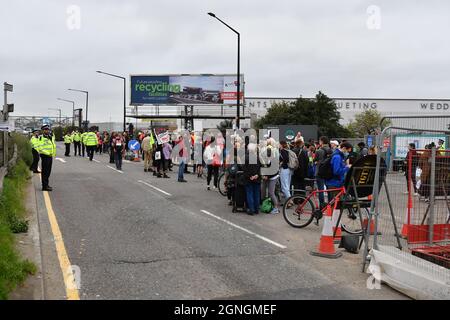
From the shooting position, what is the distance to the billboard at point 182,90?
51500 mm

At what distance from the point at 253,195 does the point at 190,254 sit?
13.9ft

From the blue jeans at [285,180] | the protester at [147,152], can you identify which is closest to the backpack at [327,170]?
the blue jeans at [285,180]

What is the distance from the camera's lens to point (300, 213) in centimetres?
1021

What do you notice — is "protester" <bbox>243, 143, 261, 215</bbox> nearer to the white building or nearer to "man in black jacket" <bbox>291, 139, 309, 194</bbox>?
"man in black jacket" <bbox>291, 139, 309, 194</bbox>

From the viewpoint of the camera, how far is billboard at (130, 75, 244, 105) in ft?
169

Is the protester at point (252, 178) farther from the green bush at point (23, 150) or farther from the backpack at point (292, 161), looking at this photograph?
the green bush at point (23, 150)

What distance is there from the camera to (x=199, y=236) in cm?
888

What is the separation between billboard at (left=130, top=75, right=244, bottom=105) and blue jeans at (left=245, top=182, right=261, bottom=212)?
40368 millimetres

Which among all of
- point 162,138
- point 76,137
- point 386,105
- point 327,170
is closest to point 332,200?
point 327,170

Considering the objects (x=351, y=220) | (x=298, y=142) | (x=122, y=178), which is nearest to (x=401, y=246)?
(x=351, y=220)

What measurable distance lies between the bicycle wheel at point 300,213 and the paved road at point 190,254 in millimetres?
181

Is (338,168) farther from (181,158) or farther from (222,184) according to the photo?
(181,158)

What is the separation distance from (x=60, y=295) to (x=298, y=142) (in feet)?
30.1
